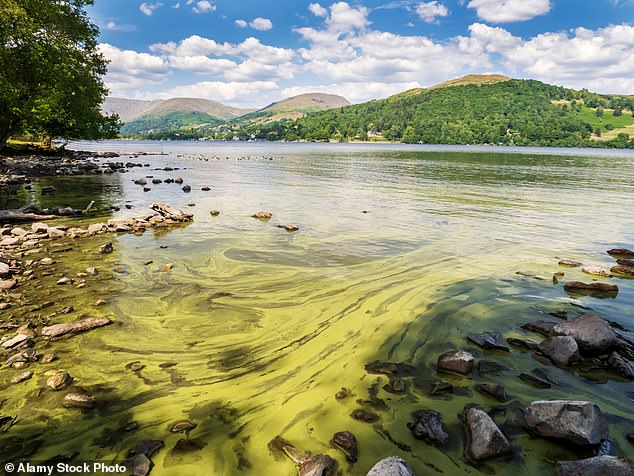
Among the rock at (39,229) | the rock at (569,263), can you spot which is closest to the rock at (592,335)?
the rock at (569,263)

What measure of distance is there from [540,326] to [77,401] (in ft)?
33.3

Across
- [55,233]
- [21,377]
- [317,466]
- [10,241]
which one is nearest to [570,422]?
[317,466]

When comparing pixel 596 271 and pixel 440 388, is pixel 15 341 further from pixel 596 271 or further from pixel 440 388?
pixel 596 271

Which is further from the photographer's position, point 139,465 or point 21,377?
point 21,377

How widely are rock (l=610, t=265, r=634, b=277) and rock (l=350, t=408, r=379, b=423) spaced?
12489mm

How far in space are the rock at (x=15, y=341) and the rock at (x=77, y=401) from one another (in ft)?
8.08

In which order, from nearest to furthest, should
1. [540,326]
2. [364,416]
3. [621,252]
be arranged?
[364,416] → [540,326] → [621,252]

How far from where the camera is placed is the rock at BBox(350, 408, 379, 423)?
6016 millimetres

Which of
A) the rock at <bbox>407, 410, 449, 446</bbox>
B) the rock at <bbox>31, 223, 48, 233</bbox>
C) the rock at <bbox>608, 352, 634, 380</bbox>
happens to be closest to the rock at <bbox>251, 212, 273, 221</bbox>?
the rock at <bbox>31, 223, 48, 233</bbox>

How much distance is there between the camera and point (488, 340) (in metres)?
8.33

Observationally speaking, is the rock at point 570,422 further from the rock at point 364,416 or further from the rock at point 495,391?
the rock at point 364,416

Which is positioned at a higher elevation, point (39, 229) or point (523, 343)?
point (39, 229)

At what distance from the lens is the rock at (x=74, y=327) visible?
27.0ft

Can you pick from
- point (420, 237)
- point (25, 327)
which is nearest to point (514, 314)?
point (420, 237)
